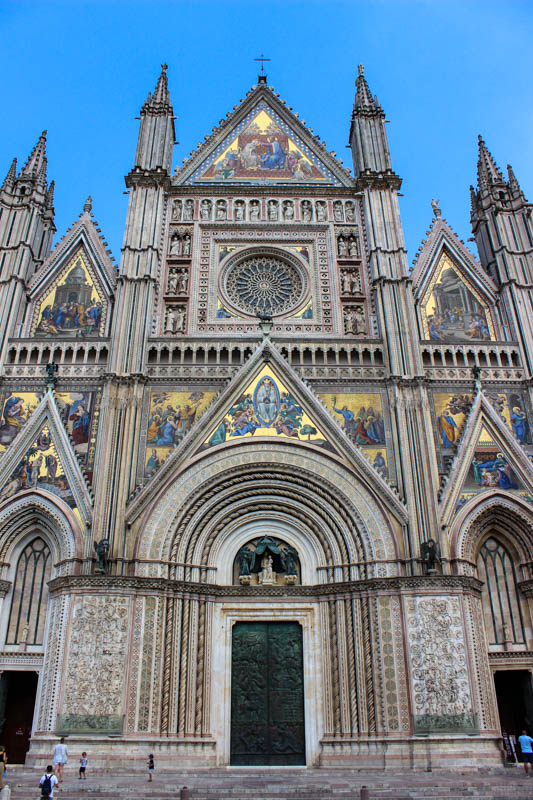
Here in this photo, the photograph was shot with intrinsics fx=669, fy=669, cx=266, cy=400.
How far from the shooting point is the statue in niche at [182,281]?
21.0 m

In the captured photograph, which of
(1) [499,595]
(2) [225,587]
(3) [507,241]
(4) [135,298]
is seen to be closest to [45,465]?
(4) [135,298]

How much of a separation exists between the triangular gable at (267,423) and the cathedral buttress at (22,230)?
6272mm

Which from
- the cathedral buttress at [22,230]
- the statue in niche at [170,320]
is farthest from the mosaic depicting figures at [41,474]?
the statue in niche at [170,320]

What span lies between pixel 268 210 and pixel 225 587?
1260 cm

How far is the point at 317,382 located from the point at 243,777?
33.0 ft

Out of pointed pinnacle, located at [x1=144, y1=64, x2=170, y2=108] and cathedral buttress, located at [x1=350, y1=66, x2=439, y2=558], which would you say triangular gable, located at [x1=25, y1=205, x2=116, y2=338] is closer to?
pointed pinnacle, located at [x1=144, y1=64, x2=170, y2=108]

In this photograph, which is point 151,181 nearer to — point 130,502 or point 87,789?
point 130,502

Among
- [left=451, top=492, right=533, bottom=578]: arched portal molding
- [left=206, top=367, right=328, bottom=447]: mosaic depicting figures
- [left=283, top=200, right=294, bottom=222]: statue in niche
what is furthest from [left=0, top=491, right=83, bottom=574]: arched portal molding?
[left=283, top=200, right=294, bottom=222]: statue in niche

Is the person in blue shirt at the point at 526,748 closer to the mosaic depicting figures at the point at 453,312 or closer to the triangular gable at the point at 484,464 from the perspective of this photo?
the triangular gable at the point at 484,464

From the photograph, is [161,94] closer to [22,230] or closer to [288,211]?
[288,211]

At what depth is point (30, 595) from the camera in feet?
55.5

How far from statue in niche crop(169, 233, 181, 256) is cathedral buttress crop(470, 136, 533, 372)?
33.6 feet

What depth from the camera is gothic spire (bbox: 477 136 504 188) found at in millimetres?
23078

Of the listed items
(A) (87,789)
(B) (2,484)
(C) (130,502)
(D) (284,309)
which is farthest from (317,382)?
(A) (87,789)
